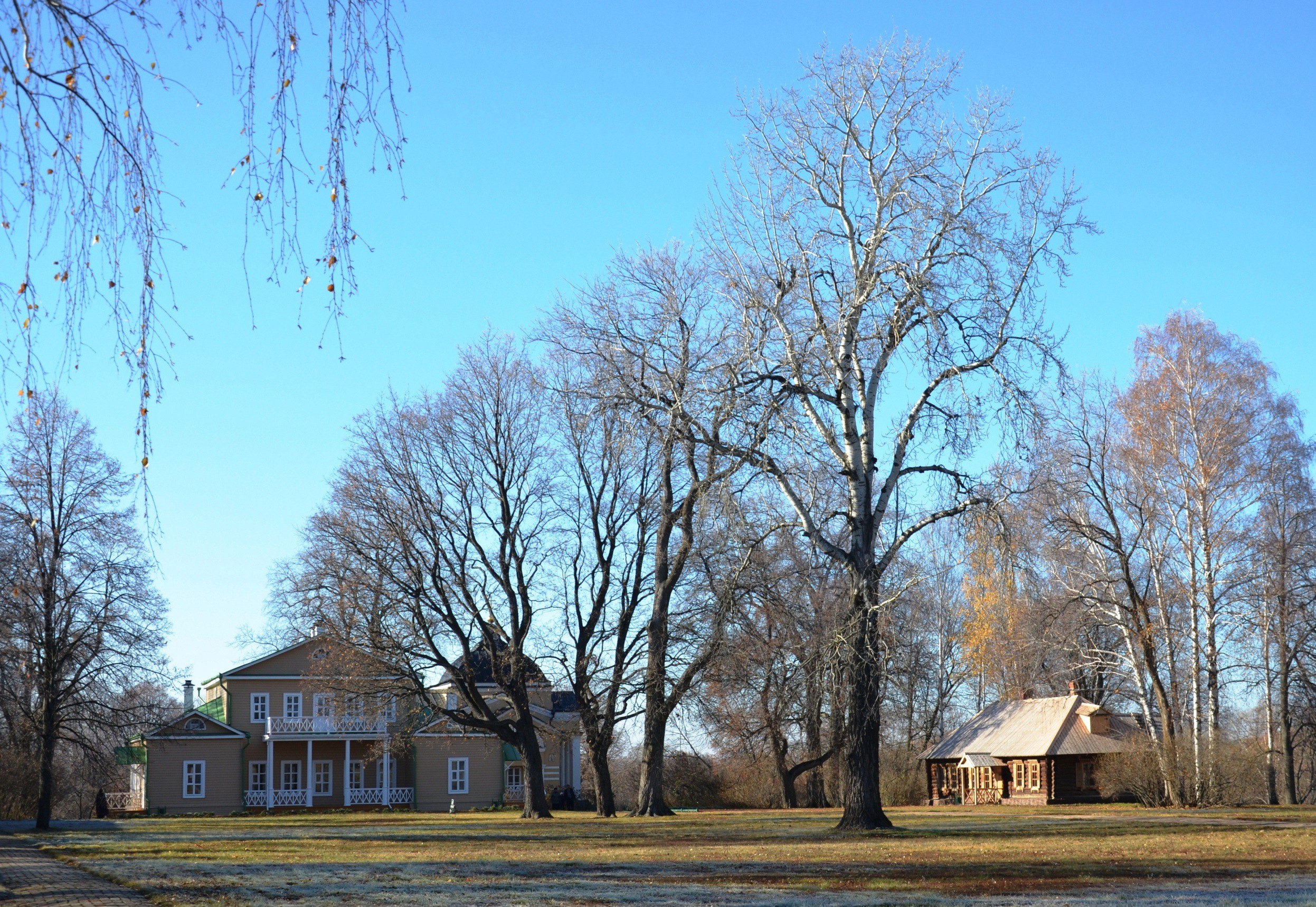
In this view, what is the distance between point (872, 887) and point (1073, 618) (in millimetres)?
28249

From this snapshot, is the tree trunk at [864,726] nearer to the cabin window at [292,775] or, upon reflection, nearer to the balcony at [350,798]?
the balcony at [350,798]

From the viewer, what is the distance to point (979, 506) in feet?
68.2

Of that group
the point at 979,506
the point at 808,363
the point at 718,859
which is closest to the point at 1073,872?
the point at 718,859

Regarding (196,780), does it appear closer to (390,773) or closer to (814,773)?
(390,773)

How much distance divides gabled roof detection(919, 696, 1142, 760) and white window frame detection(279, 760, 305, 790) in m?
25.7

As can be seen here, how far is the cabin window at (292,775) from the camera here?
47625 mm

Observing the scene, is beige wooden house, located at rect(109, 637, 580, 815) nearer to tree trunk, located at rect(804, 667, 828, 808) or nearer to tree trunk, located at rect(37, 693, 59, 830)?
tree trunk, located at rect(804, 667, 828, 808)

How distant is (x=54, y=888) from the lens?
42.9ft

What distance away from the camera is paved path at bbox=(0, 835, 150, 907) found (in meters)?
11.4

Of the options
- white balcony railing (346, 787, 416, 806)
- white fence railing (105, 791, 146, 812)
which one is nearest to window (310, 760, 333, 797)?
white balcony railing (346, 787, 416, 806)

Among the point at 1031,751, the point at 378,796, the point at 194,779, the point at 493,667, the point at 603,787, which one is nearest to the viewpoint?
the point at 493,667

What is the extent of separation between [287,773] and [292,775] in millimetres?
214

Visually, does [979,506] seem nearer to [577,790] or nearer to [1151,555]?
[1151,555]

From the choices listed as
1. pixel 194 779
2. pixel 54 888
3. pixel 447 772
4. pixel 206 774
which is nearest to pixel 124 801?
pixel 194 779
